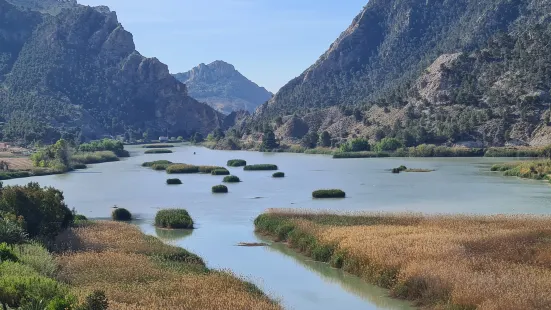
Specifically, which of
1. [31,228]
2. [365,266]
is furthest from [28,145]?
[365,266]

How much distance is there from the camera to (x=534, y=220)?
47500 mm

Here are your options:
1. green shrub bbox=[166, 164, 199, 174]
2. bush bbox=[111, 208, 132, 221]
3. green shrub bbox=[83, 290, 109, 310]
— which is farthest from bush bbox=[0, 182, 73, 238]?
green shrub bbox=[166, 164, 199, 174]

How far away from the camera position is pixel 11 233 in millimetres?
36219

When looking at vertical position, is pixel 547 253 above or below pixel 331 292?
above

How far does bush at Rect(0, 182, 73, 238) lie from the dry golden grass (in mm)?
1933

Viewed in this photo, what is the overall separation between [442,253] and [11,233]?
2283cm

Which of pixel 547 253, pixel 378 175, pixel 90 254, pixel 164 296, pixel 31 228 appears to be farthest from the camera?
pixel 378 175

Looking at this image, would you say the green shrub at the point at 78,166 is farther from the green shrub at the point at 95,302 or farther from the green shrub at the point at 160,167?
the green shrub at the point at 95,302

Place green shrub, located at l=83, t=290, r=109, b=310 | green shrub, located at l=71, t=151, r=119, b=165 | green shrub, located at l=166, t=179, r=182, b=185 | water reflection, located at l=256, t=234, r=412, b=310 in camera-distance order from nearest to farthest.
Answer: green shrub, located at l=83, t=290, r=109, b=310
water reflection, located at l=256, t=234, r=412, b=310
green shrub, located at l=166, t=179, r=182, b=185
green shrub, located at l=71, t=151, r=119, b=165

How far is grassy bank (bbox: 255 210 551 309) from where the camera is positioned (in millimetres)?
27438

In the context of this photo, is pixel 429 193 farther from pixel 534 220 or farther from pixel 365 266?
pixel 365 266

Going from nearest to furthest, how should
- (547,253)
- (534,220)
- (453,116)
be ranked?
(547,253), (534,220), (453,116)

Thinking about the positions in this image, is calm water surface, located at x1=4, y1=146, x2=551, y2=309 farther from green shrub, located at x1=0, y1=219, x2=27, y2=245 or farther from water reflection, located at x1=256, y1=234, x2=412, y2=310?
green shrub, located at x1=0, y1=219, x2=27, y2=245

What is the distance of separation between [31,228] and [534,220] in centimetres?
3406
